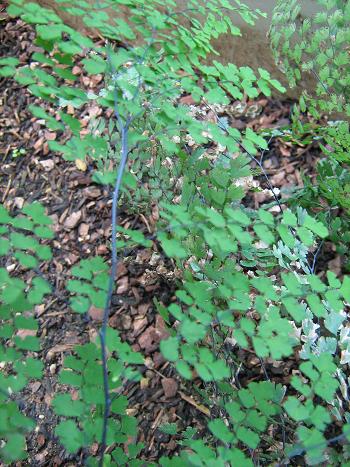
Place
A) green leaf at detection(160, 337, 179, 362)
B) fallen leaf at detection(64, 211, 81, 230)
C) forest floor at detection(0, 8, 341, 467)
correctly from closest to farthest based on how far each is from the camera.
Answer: green leaf at detection(160, 337, 179, 362), forest floor at detection(0, 8, 341, 467), fallen leaf at detection(64, 211, 81, 230)

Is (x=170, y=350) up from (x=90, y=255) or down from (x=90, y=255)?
up

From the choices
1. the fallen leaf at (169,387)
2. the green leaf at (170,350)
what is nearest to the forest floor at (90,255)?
the fallen leaf at (169,387)

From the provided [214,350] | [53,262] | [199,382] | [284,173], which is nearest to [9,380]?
[214,350]

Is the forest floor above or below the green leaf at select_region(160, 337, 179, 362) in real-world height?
below

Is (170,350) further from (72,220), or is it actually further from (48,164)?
(48,164)

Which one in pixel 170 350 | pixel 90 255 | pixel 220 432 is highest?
pixel 170 350

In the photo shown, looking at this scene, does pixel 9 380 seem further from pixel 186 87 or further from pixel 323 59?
pixel 323 59

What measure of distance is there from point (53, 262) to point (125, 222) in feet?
1.11

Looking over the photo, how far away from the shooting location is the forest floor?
1635 mm

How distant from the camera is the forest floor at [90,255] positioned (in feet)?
5.36

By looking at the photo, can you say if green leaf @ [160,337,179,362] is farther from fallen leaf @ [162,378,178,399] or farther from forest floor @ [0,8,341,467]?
fallen leaf @ [162,378,178,399]

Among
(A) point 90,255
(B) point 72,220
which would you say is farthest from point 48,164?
(A) point 90,255

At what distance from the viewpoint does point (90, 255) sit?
2082mm

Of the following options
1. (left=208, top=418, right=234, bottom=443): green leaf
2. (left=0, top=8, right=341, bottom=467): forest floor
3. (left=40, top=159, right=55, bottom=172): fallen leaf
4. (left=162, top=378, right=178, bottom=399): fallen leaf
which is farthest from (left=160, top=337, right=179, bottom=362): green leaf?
(left=40, top=159, right=55, bottom=172): fallen leaf
